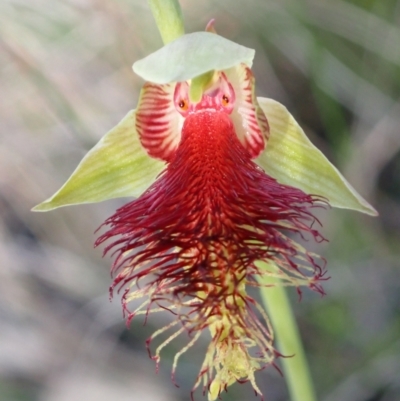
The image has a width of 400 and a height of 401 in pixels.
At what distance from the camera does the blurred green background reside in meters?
2.25

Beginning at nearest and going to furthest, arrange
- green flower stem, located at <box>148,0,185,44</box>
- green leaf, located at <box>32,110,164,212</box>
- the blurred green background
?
green flower stem, located at <box>148,0,185,44</box> < green leaf, located at <box>32,110,164,212</box> < the blurred green background

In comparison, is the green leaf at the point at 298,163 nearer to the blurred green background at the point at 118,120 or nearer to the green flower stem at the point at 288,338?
→ the green flower stem at the point at 288,338

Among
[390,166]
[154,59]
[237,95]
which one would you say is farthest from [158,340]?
[154,59]

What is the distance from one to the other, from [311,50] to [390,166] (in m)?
0.67

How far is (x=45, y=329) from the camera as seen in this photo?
2.79m

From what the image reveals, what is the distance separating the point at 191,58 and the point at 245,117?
333 mm

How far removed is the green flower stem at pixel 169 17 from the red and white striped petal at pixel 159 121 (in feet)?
0.54

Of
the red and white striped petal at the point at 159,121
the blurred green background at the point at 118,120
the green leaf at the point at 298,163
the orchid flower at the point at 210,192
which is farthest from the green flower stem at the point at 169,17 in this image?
the blurred green background at the point at 118,120

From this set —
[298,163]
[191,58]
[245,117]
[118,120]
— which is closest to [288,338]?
[298,163]

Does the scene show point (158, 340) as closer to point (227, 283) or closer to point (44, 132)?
point (44, 132)

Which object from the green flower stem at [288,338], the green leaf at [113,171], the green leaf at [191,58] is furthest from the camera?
the green flower stem at [288,338]

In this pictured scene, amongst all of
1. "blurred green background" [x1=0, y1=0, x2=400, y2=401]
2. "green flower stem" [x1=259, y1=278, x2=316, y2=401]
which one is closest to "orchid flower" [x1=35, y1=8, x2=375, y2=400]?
"green flower stem" [x1=259, y1=278, x2=316, y2=401]

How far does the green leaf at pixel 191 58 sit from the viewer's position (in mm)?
945

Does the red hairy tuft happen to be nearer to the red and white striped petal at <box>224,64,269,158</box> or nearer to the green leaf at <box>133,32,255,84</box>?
the red and white striped petal at <box>224,64,269,158</box>
